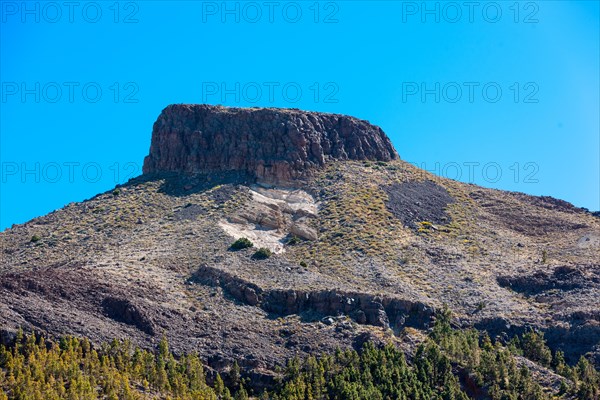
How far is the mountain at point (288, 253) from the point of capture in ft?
226

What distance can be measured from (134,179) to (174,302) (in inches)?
1465

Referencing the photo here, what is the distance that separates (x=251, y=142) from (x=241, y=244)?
2211 centimetres

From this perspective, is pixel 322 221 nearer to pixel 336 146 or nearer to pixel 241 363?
pixel 336 146

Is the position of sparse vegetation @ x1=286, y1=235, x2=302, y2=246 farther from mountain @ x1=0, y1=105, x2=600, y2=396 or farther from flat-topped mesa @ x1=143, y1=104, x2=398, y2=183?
flat-topped mesa @ x1=143, y1=104, x2=398, y2=183

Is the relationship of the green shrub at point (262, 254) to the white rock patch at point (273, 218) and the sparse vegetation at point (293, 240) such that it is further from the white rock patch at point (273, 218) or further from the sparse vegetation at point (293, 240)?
the sparse vegetation at point (293, 240)

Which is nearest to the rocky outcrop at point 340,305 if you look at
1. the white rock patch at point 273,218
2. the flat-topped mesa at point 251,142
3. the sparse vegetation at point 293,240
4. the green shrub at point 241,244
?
the green shrub at point 241,244

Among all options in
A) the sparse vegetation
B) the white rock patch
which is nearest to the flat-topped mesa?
the white rock patch

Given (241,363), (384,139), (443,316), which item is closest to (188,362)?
(241,363)

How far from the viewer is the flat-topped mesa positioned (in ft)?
348

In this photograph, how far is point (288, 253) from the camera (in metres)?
88.8

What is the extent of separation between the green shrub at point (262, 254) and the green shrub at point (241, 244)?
131 cm

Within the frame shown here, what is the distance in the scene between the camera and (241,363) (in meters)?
65.9

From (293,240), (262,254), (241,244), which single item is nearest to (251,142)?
(293,240)

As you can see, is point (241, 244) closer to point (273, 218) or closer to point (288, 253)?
point (288, 253)
